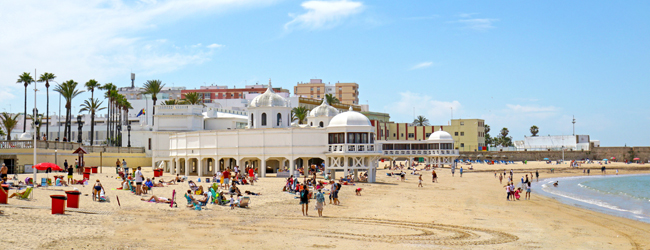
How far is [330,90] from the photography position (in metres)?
138

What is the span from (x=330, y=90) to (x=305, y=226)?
118 m

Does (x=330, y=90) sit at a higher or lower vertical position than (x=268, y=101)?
higher

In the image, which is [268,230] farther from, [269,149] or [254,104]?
[254,104]

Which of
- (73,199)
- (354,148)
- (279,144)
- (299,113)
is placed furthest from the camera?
(299,113)

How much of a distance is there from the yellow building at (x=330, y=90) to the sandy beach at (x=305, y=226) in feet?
336

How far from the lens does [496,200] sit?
35.7 meters

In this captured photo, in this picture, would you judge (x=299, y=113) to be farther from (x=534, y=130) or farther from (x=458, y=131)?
(x=534, y=130)

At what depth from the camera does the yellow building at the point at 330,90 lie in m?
133

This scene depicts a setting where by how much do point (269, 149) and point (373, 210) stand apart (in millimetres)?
19205

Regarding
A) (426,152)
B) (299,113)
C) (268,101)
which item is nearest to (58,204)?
(268,101)

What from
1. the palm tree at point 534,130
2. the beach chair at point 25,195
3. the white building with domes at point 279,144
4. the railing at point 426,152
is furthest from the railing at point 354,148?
the palm tree at point 534,130

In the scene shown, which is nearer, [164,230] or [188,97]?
[164,230]

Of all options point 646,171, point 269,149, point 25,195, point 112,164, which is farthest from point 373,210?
point 646,171

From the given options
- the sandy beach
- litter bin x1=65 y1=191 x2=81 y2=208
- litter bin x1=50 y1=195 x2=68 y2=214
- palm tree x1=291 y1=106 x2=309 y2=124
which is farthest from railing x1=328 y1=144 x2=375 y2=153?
palm tree x1=291 y1=106 x2=309 y2=124
